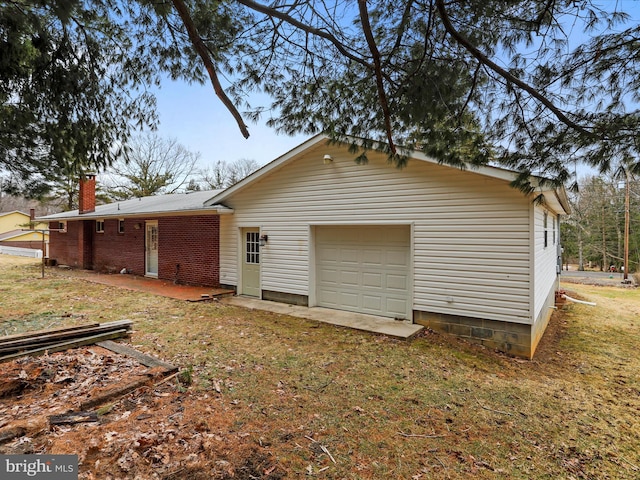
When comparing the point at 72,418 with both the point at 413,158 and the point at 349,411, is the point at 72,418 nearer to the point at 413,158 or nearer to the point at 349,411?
the point at 349,411

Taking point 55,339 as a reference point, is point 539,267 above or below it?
above

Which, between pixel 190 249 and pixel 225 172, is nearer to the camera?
pixel 190 249

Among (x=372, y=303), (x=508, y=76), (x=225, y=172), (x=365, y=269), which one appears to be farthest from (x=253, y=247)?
(x=225, y=172)

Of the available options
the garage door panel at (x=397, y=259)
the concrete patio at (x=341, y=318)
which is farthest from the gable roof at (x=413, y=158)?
the concrete patio at (x=341, y=318)

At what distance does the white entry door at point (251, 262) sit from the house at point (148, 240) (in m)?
1.01

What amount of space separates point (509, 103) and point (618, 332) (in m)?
7.27

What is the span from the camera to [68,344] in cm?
500

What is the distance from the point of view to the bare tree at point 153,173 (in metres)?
26.8

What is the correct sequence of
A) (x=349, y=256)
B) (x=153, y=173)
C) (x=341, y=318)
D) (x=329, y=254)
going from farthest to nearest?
(x=153, y=173) → (x=329, y=254) → (x=349, y=256) → (x=341, y=318)

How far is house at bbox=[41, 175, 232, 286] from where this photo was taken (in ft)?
35.9

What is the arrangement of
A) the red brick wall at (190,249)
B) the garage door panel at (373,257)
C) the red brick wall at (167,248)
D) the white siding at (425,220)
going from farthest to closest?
the red brick wall at (167,248)
the red brick wall at (190,249)
the garage door panel at (373,257)
the white siding at (425,220)

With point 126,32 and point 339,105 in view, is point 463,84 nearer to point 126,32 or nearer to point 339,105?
point 339,105

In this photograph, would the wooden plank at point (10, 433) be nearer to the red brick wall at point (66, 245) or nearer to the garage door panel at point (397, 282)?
the garage door panel at point (397, 282)

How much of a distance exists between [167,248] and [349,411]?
10476 millimetres
